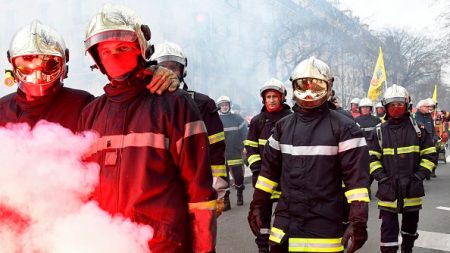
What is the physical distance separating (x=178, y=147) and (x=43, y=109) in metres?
1.13

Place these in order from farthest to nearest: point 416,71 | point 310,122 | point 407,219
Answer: point 416,71
point 407,219
point 310,122

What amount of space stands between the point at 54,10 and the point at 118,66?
19.1 meters

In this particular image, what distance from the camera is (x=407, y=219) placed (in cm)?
539

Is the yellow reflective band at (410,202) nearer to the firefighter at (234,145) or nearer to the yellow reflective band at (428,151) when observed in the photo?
the yellow reflective band at (428,151)

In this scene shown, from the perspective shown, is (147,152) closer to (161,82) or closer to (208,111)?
(161,82)

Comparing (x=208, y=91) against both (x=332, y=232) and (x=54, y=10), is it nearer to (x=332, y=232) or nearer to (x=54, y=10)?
(x=54, y=10)

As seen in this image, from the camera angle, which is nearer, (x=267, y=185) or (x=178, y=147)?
(x=178, y=147)

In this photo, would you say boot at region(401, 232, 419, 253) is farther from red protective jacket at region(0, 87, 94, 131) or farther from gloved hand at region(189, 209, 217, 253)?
red protective jacket at region(0, 87, 94, 131)

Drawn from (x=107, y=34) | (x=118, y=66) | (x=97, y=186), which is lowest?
(x=97, y=186)

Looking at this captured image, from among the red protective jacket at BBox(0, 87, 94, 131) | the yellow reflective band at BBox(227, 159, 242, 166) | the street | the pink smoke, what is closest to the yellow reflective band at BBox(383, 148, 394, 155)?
the street

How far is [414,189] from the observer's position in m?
5.28

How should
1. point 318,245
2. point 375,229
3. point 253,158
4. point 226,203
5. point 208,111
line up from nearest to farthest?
point 318,245, point 208,111, point 253,158, point 375,229, point 226,203

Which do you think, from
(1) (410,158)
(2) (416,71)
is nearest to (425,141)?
(1) (410,158)

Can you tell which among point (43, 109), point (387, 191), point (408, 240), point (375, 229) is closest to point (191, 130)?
point (43, 109)
